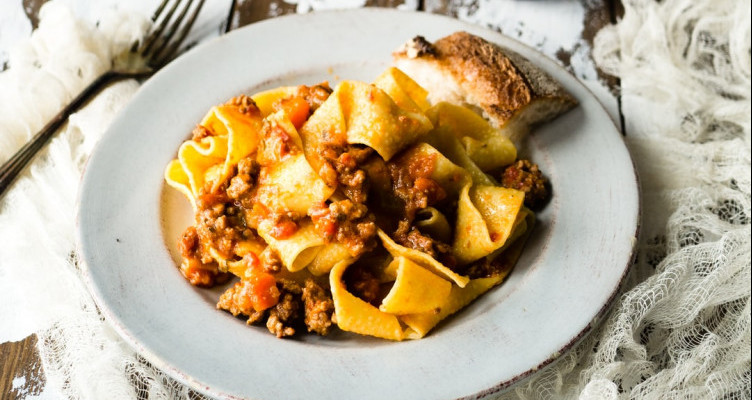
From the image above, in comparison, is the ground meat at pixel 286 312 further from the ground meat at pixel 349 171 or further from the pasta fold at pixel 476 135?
the pasta fold at pixel 476 135

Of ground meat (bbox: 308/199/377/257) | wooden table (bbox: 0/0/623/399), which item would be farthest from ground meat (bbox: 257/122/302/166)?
wooden table (bbox: 0/0/623/399)

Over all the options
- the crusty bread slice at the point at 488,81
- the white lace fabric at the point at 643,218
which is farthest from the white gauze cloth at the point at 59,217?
the crusty bread slice at the point at 488,81

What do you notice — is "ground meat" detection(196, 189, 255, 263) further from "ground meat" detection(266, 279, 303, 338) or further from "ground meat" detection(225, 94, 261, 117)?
"ground meat" detection(225, 94, 261, 117)

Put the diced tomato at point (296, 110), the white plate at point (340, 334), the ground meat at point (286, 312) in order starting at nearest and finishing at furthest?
the white plate at point (340, 334), the ground meat at point (286, 312), the diced tomato at point (296, 110)

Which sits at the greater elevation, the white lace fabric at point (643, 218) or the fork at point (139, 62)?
the fork at point (139, 62)

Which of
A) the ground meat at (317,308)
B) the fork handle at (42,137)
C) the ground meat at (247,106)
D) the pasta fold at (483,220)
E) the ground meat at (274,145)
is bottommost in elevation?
the ground meat at (317,308)

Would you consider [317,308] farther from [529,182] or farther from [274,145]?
[529,182]

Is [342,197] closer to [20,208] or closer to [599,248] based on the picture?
[599,248]
